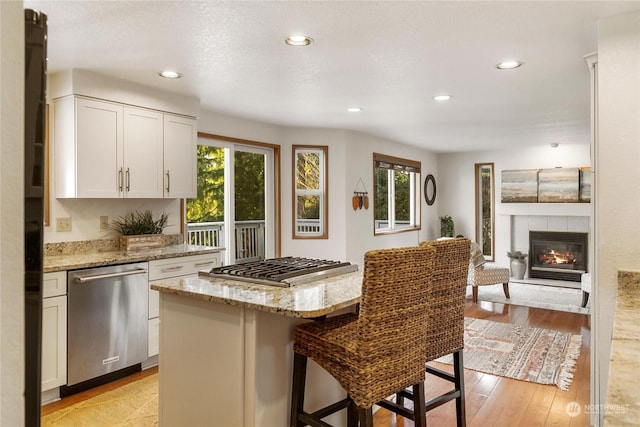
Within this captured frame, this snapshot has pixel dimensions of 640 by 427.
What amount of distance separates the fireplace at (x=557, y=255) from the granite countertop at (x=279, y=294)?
6522 millimetres

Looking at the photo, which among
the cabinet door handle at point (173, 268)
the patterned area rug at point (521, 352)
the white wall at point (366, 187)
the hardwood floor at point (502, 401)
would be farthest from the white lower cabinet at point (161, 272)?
the white wall at point (366, 187)

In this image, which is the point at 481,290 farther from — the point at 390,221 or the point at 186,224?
the point at 186,224

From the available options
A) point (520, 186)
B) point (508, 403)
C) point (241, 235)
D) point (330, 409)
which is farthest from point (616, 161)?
point (520, 186)

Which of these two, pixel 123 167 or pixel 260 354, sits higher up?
pixel 123 167

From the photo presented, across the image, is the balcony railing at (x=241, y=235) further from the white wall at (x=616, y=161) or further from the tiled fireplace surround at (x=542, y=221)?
the tiled fireplace surround at (x=542, y=221)

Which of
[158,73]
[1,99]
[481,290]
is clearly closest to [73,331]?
[158,73]

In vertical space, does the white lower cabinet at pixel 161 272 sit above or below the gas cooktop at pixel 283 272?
below

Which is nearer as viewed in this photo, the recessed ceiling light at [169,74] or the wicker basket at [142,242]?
the recessed ceiling light at [169,74]

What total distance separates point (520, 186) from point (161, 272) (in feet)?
21.5

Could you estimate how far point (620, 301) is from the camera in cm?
208

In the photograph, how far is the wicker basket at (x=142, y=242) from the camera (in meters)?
3.75

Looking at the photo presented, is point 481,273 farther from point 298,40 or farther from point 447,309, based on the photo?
point 298,40

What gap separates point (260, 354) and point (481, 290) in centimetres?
571

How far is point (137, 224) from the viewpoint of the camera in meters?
3.94
